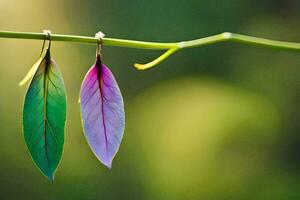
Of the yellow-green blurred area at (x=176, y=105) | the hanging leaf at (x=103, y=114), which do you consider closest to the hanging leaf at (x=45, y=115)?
the hanging leaf at (x=103, y=114)

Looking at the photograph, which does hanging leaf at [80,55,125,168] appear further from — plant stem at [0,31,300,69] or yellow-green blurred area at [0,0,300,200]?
yellow-green blurred area at [0,0,300,200]

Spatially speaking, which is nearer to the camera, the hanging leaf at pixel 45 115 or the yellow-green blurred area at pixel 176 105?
the hanging leaf at pixel 45 115

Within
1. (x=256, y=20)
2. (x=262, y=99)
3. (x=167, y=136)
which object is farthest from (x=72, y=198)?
(x=256, y=20)

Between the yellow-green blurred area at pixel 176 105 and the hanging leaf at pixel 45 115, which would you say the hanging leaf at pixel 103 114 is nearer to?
the hanging leaf at pixel 45 115

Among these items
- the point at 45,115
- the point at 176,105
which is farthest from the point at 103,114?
the point at 176,105

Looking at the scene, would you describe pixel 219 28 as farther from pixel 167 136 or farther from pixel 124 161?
pixel 124 161

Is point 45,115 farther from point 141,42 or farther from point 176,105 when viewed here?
point 176,105

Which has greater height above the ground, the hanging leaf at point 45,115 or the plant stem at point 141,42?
the plant stem at point 141,42

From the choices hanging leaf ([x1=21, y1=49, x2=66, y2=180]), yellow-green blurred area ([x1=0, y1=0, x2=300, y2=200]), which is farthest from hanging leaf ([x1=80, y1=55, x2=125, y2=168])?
yellow-green blurred area ([x1=0, y1=0, x2=300, y2=200])
